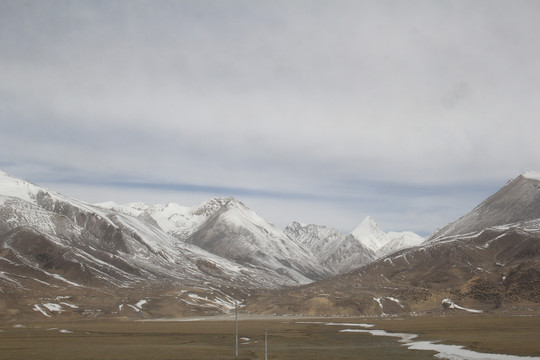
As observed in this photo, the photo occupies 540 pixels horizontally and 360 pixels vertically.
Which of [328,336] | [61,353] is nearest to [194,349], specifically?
[61,353]

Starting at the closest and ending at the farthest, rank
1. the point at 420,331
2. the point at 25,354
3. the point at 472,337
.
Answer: the point at 25,354 < the point at 472,337 < the point at 420,331

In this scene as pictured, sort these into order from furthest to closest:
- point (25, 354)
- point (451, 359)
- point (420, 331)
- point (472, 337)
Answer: point (420, 331) → point (472, 337) → point (25, 354) → point (451, 359)

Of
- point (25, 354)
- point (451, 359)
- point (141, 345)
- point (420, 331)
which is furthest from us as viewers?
point (420, 331)

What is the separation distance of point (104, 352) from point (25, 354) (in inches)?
493

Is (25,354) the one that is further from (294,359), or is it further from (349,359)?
(349,359)

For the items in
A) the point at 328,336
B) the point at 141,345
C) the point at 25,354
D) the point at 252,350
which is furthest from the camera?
the point at 328,336

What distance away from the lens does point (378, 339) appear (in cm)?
11588

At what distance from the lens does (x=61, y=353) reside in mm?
87312

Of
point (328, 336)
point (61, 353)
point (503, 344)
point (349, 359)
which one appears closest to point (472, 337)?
point (503, 344)

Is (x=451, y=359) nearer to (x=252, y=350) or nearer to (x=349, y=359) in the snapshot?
(x=349, y=359)

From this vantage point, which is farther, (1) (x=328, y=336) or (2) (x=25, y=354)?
(1) (x=328, y=336)

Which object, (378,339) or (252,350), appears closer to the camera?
(252,350)

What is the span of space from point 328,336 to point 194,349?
1708 inches

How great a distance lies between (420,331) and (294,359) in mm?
67533
